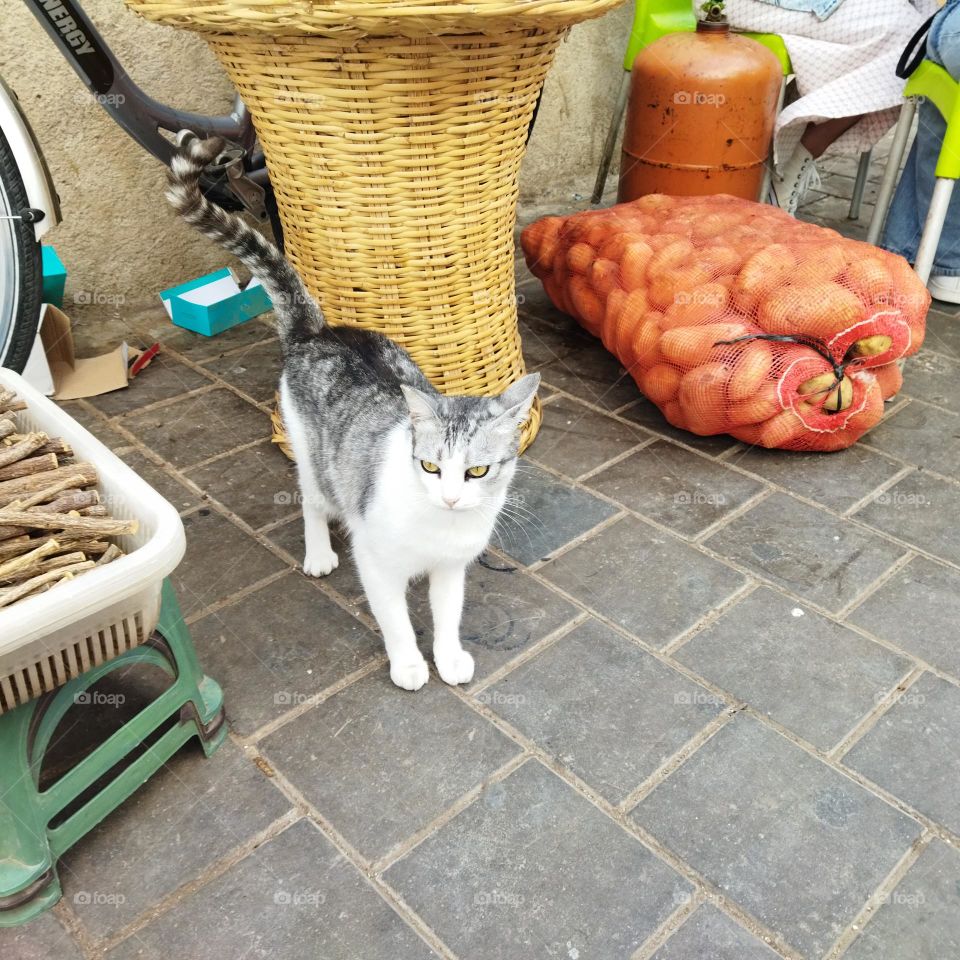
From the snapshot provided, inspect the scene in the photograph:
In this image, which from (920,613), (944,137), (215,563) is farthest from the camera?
(944,137)

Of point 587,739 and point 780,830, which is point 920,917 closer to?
point 780,830

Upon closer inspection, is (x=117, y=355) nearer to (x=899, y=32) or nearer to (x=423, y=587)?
(x=423, y=587)

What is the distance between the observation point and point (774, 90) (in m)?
3.24

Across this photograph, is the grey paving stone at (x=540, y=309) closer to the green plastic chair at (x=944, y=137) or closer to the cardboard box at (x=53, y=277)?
the green plastic chair at (x=944, y=137)

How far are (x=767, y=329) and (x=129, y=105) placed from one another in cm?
194

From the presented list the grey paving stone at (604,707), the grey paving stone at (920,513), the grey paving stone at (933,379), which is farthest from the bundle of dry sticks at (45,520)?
the grey paving stone at (933,379)

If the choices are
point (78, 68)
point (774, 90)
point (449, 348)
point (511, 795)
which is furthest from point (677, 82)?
point (511, 795)

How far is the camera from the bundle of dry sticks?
48.6 inches

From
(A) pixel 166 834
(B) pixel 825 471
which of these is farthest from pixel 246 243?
(B) pixel 825 471

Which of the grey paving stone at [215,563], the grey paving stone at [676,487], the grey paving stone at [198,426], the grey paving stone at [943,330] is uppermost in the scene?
the grey paving stone at [943,330]

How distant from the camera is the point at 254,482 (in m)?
2.30

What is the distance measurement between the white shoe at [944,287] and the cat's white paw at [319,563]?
2589 millimetres

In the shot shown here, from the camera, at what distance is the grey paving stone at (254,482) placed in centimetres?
221

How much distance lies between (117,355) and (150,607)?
64.7 inches
